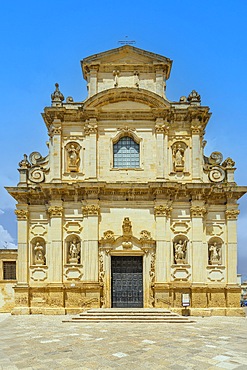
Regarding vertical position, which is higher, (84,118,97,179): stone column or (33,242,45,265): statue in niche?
(84,118,97,179): stone column

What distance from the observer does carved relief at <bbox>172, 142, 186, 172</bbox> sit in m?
A: 23.8

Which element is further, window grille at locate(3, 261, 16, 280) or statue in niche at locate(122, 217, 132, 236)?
window grille at locate(3, 261, 16, 280)

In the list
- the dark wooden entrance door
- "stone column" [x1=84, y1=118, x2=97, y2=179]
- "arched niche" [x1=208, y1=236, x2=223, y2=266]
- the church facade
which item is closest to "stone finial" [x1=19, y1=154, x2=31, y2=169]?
the church facade

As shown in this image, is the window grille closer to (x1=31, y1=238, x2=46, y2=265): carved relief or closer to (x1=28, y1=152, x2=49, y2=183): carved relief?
(x1=31, y1=238, x2=46, y2=265): carved relief

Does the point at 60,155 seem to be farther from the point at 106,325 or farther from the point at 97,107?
the point at 106,325

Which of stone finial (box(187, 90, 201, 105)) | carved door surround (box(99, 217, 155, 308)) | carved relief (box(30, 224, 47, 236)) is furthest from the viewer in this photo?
stone finial (box(187, 90, 201, 105))

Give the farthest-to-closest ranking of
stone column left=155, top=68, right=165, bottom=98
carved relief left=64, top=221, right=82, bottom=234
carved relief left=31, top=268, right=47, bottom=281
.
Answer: stone column left=155, top=68, right=165, bottom=98
carved relief left=64, top=221, right=82, bottom=234
carved relief left=31, top=268, right=47, bottom=281

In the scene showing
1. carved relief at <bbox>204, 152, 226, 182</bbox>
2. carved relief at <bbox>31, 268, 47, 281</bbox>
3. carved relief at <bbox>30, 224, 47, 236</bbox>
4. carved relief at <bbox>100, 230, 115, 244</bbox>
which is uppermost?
carved relief at <bbox>204, 152, 226, 182</bbox>

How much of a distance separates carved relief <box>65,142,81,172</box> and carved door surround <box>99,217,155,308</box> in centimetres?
410

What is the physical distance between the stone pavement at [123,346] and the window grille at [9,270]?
11860mm

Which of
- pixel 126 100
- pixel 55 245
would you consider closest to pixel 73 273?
pixel 55 245

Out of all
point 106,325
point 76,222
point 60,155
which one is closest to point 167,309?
point 106,325

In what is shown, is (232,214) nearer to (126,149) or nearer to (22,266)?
(126,149)

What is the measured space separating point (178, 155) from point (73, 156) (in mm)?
5914
